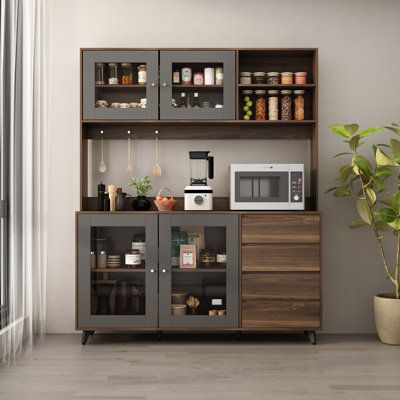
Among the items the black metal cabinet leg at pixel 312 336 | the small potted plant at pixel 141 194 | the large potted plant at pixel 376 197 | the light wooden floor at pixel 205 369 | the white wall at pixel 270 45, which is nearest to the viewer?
the light wooden floor at pixel 205 369

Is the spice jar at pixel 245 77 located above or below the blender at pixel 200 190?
above

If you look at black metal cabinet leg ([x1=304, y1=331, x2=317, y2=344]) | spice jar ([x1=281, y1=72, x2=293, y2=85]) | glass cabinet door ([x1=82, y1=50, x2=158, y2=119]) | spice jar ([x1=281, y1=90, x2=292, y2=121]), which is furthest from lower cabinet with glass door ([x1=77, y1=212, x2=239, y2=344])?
spice jar ([x1=281, y1=72, x2=293, y2=85])

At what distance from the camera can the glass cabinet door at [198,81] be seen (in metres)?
4.46

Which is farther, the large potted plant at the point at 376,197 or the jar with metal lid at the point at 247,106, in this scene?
the jar with metal lid at the point at 247,106

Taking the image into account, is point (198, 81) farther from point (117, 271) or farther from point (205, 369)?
point (205, 369)

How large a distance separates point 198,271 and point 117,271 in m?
0.55

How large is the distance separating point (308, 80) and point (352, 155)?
64cm

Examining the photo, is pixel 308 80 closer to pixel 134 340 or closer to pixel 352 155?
pixel 352 155

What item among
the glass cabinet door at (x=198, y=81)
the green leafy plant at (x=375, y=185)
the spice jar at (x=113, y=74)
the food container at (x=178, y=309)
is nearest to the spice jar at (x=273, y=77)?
the glass cabinet door at (x=198, y=81)

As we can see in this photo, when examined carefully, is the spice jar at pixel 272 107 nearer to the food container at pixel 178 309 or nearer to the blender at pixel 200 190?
the blender at pixel 200 190

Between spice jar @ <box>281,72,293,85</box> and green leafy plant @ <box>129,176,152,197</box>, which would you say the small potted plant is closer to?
green leafy plant @ <box>129,176,152,197</box>

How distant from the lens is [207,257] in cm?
438

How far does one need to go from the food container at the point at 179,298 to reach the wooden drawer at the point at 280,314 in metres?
0.40

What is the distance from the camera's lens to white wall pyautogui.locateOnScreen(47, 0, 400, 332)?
4746 millimetres
